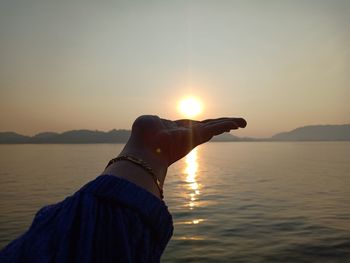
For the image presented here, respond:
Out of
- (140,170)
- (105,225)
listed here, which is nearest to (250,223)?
(140,170)

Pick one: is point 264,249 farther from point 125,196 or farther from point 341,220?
point 125,196

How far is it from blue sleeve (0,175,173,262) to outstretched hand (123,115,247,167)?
33 cm

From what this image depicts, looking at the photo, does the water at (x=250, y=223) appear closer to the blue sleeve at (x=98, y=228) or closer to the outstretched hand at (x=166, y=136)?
the outstretched hand at (x=166, y=136)

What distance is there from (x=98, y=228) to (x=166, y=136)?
61 cm

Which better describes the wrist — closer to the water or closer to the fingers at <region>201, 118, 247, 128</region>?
the fingers at <region>201, 118, 247, 128</region>

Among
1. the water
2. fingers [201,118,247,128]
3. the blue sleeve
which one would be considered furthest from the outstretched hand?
the water

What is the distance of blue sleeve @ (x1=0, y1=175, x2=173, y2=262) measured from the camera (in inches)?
49.7

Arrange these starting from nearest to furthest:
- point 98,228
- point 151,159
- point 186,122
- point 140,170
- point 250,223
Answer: point 98,228, point 140,170, point 151,159, point 186,122, point 250,223

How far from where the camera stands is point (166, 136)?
1762mm

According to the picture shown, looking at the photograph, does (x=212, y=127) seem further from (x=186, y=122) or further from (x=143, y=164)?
(x=143, y=164)

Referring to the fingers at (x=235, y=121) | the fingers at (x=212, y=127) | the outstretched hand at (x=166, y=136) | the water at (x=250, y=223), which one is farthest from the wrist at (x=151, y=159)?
the water at (x=250, y=223)

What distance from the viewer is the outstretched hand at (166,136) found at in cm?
176

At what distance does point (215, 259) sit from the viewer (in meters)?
14.8

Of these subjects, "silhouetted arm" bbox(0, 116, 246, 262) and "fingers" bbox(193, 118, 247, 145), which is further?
"fingers" bbox(193, 118, 247, 145)
